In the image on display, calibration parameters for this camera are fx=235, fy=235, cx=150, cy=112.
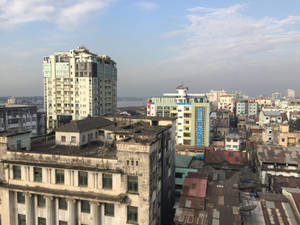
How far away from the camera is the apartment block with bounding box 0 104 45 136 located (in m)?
76.2

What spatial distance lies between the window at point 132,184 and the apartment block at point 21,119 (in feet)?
217

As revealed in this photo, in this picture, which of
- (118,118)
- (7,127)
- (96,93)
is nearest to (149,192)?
(118,118)

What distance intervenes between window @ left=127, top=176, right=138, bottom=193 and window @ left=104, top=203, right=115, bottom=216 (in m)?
3.12

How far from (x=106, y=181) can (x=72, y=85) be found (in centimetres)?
8311

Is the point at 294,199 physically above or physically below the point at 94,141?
below

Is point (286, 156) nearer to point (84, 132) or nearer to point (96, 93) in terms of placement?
point (84, 132)

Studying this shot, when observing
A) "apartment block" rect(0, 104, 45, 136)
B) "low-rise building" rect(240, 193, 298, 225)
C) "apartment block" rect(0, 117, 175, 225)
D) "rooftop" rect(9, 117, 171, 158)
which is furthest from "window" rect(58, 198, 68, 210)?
"apartment block" rect(0, 104, 45, 136)

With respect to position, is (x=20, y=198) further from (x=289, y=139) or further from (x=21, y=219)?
(x=289, y=139)

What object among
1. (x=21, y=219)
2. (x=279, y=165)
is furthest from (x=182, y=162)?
(x=21, y=219)

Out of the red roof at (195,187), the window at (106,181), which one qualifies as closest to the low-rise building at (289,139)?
the red roof at (195,187)

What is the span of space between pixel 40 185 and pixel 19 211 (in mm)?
5019

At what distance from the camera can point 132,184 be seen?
2520 cm

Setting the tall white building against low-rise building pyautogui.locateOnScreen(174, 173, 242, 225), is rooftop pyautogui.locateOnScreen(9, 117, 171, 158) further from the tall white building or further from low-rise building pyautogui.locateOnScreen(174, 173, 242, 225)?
the tall white building

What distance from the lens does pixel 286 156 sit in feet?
165
